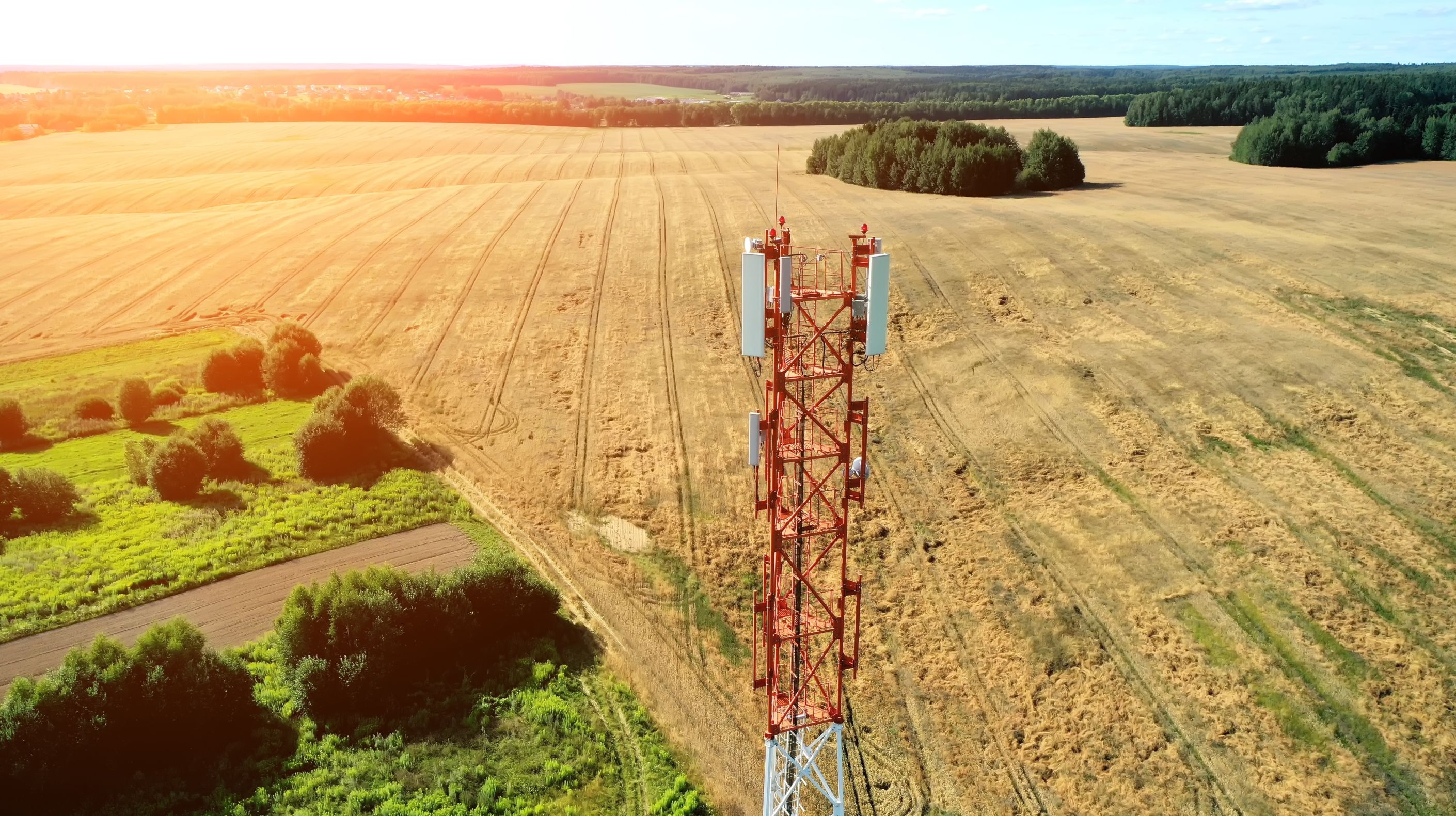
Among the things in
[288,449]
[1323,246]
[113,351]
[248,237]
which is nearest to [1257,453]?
[1323,246]

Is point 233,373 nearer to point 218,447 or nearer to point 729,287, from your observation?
point 218,447

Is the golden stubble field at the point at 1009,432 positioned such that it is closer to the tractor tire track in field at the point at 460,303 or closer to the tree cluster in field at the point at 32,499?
the tractor tire track in field at the point at 460,303

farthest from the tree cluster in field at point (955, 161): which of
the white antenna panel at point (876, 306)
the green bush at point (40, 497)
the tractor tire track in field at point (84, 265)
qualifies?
the green bush at point (40, 497)

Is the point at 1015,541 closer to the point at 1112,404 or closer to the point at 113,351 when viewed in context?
the point at 1112,404

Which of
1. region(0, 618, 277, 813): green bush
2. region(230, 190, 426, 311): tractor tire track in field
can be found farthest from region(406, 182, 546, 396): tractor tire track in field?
region(0, 618, 277, 813): green bush

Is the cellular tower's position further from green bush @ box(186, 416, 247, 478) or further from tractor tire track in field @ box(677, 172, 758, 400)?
green bush @ box(186, 416, 247, 478)
